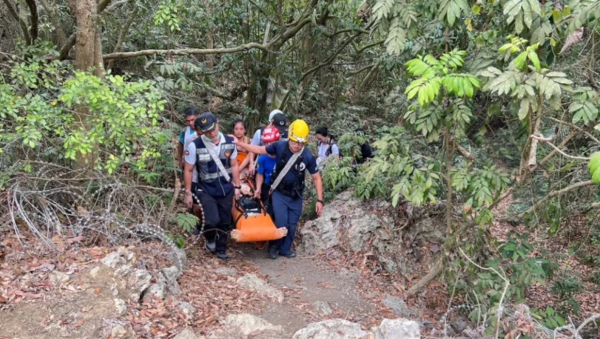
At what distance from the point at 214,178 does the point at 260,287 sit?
5.52 ft

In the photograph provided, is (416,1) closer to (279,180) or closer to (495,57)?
(495,57)

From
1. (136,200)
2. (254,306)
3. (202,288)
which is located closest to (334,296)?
(254,306)

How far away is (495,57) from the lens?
4.42m

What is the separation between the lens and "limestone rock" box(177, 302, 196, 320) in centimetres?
429

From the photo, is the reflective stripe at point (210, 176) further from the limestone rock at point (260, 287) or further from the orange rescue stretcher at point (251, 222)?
the limestone rock at point (260, 287)

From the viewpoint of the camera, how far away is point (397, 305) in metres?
6.04

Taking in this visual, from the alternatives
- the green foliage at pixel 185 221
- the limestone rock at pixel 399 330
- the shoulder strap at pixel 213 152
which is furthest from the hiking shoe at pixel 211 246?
the limestone rock at pixel 399 330

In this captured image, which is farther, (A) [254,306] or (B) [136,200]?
(B) [136,200]

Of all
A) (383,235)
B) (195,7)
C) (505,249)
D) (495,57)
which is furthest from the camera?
(195,7)

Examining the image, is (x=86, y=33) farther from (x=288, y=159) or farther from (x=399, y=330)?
(x=399, y=330)

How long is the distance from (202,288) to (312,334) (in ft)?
5.28

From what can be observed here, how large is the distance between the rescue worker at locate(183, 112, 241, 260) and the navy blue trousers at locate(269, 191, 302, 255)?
585 millimetres

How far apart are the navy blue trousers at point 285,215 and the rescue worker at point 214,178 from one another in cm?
58

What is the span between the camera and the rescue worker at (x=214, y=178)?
19.9 ft
